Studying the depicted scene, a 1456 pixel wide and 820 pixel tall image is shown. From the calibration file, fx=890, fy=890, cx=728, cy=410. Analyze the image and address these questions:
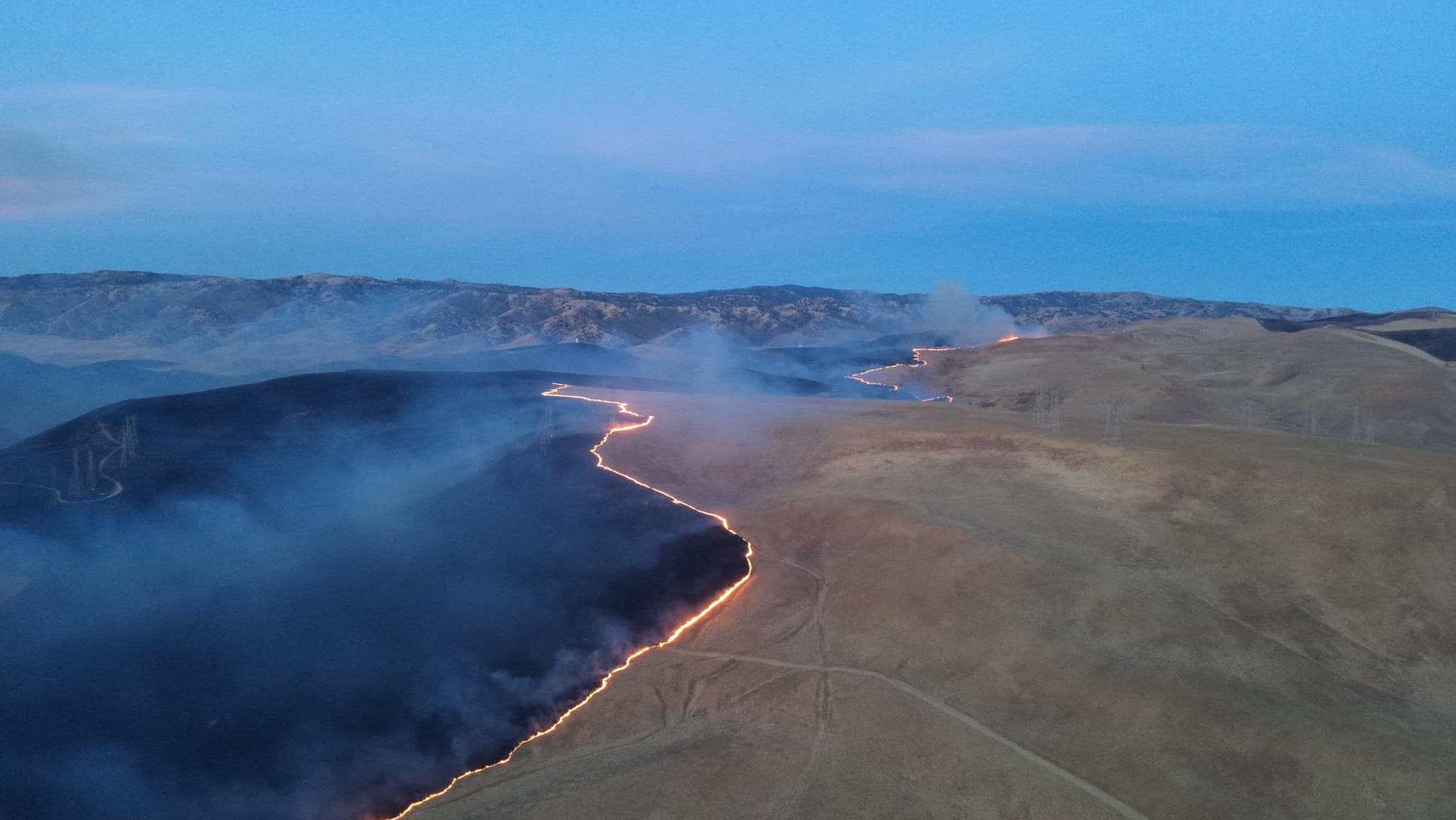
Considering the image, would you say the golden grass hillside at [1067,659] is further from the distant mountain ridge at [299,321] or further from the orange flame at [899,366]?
the distant mountain ridge at [299,321]

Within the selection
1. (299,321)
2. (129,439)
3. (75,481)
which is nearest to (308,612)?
(75,481)

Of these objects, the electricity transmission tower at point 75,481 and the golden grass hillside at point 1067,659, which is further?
the electricity transmission tower at point 75,481

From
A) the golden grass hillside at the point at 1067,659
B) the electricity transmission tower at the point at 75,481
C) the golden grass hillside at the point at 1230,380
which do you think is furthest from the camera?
the golden grass hillside at the point at 1230,380

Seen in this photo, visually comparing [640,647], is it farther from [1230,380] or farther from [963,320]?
[963,320]

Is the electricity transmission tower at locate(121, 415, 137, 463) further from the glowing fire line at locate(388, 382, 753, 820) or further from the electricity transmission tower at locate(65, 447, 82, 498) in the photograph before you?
the glowing fire line at locate(388, 382, 753, 820)

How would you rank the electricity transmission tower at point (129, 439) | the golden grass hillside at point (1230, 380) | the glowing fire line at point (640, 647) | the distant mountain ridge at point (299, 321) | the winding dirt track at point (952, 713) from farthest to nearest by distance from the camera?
the distant mountain ridge at point (299, 321) → the golden grass hillside at point (1230, 380) → the electricity transmission tower at point (129, 439) → the glowing fire line at point (640, 647) → the winding dirt track at point (952, 713)

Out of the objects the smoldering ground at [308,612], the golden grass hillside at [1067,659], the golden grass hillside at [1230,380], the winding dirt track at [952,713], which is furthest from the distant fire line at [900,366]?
the winding dirt track at [952,713]

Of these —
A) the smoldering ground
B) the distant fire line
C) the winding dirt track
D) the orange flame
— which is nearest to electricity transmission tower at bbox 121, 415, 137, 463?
the smoldering ground

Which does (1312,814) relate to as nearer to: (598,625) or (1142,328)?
(598,625)
